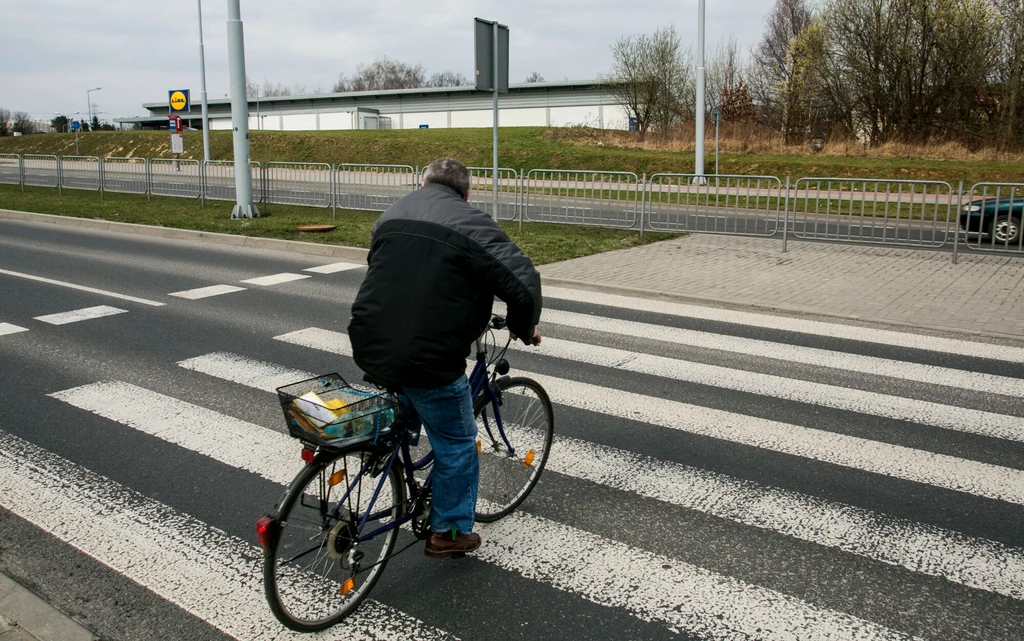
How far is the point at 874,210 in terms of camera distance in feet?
41.8

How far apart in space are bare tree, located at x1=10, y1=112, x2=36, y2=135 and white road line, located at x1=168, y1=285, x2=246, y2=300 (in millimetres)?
92444

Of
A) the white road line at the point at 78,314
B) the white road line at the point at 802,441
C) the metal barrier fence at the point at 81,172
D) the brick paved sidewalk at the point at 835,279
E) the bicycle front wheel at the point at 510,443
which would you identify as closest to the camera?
the bicycle front wheel at the point at 510,443

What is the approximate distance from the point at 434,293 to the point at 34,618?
2059 millimetres

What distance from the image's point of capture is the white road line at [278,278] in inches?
434

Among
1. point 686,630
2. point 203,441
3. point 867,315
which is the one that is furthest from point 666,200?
point 686,630

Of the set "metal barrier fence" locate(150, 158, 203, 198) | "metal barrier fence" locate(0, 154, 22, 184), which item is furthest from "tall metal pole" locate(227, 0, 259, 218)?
"metal barrier fence" locate(0, 154, 22, 184)

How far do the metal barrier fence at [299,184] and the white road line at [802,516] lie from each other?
1337cm

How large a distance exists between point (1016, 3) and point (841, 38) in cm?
576

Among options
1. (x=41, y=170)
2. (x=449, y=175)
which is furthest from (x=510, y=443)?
(x=41, y=170)

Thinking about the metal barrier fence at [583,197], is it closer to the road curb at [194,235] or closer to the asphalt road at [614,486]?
Answer: the road curb at [194,235]

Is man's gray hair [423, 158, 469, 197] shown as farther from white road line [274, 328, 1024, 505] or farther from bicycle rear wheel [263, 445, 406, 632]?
white road line [274, 328, 1024, 505]

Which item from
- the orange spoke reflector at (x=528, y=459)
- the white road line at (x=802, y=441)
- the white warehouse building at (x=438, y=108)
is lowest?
the white road line at (x=802, y=441)

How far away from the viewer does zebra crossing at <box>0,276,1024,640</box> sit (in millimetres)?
3553

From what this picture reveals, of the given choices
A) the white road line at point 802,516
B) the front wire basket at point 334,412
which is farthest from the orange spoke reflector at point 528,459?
the front wire basket at point 334,412
